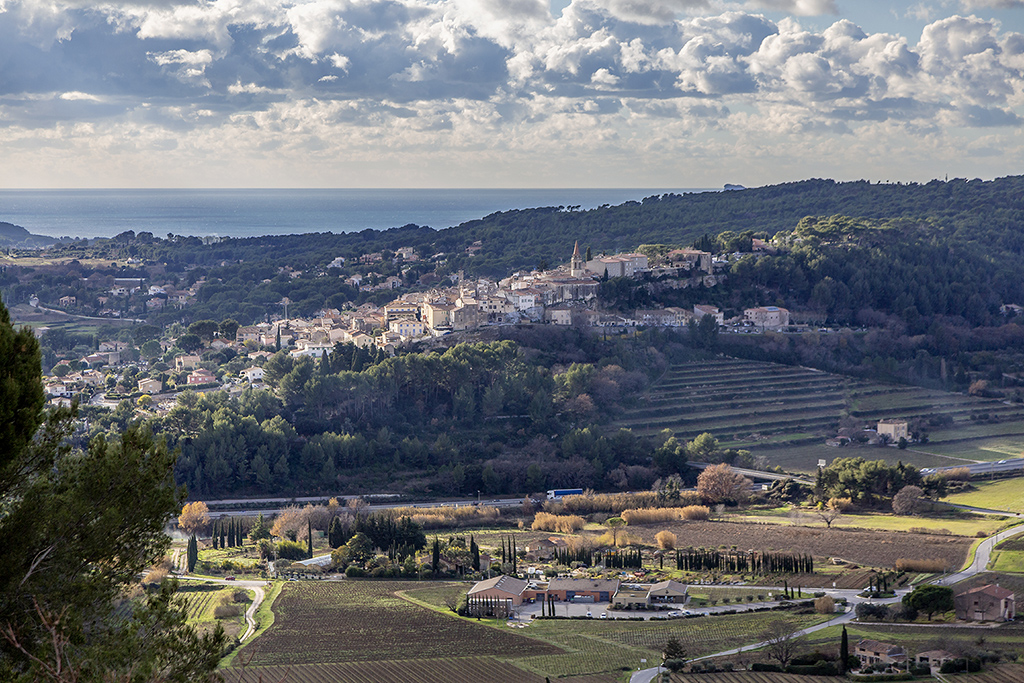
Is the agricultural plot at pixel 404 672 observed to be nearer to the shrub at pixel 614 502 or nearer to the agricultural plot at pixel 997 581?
the agricultural plot at pixel 997 581

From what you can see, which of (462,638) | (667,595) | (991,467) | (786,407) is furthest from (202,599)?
(991,467)

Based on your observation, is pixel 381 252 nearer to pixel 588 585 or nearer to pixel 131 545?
pixel 588 585

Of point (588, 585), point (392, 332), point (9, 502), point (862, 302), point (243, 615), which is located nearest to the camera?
point (9, 502)

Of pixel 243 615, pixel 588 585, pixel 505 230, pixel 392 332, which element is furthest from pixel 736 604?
pixel 505 230

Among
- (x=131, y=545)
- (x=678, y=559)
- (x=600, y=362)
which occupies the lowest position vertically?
(x=678, y=559)

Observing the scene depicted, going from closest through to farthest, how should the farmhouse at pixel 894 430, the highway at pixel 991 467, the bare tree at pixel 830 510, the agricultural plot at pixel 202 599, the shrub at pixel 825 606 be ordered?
the agricultural plot at pixel 202 599
the shrub at pixel 825 606
the bare tree at pixel 830 510
the highway at pixel 991 467
the farmhouse at pixel 894 430

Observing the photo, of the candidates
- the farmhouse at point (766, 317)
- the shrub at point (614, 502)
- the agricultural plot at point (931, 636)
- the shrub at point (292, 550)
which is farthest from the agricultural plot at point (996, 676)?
the farmhouse at point (766, 317)
